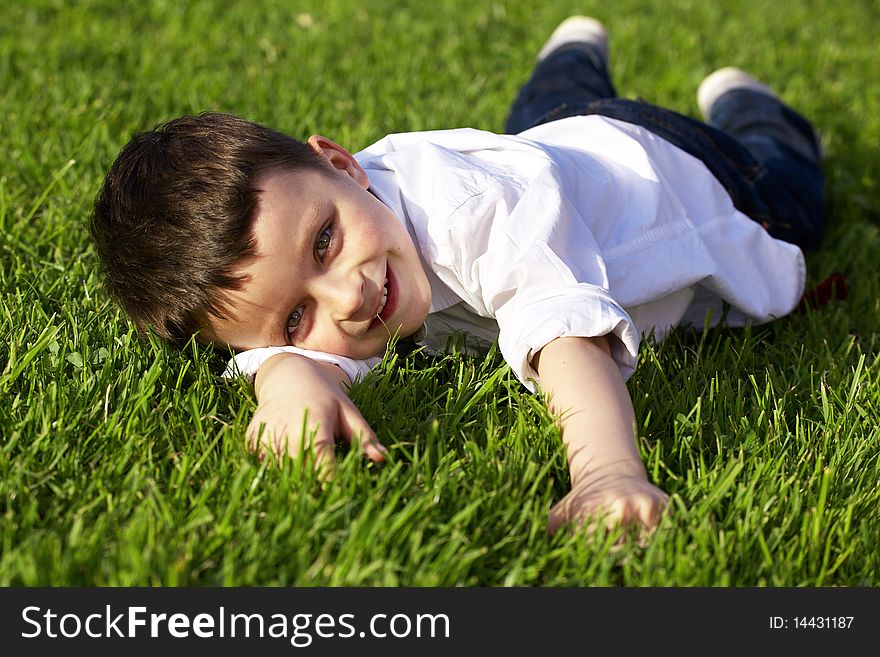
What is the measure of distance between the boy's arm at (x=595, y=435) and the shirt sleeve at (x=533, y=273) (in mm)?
47

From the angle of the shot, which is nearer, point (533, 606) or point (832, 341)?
point (533, 606)

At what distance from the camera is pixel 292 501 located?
1874 millimetres

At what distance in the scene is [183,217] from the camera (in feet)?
7.50

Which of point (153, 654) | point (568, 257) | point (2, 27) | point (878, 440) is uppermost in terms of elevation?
point (2, 27)

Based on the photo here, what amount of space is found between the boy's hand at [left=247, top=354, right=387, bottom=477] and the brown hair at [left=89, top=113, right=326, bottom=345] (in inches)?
10.3

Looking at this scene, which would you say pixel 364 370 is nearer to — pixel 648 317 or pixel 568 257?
pixel 568 257

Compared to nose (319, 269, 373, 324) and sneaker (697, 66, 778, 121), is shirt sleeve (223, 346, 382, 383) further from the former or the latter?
sneaker (697, 66, 778, 121)

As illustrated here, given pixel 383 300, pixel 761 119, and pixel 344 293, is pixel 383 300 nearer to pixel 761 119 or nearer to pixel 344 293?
pixel 344 293

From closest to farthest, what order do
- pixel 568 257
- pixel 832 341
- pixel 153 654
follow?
1. pixel 153 654
2. pixel 568 257
3. pixel 832 341

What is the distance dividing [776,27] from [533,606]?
496 cm

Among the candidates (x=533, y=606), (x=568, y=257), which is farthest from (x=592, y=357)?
(x=533, y=606)

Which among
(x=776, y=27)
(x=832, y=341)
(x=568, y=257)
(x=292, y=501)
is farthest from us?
(x=776, y=27)

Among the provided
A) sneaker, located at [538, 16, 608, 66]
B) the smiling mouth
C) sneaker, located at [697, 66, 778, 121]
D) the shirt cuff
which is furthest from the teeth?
sneaker, located at [697, 66, 778, 121]

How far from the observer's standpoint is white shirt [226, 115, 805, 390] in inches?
90.9
